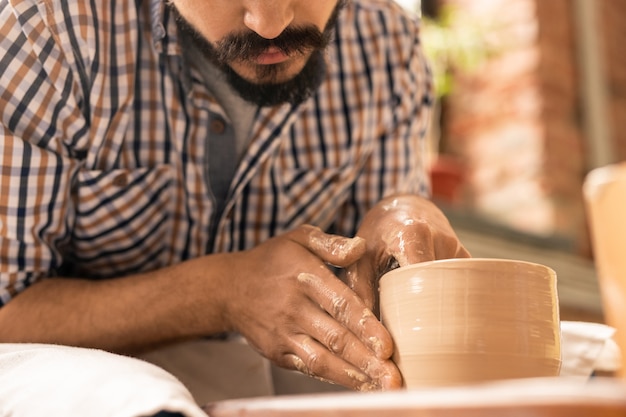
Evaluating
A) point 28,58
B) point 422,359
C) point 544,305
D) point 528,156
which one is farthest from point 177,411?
point 528,156

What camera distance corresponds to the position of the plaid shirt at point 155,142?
1.03m

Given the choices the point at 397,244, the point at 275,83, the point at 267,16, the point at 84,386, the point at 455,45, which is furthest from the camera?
the point at 455,45

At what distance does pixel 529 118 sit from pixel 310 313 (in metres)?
2.01

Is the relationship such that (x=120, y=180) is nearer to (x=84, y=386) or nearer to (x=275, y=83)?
(x=275, y=83)

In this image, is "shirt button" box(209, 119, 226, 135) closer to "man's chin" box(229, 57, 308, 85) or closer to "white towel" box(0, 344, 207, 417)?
"man's chin" box(229, 57, 308, 85)

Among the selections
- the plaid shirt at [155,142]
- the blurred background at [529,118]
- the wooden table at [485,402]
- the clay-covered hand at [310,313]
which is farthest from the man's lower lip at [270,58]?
the blurred background at [529,118]

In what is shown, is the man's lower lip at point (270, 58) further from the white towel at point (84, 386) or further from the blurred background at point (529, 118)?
the blurred background at point (529, 118)

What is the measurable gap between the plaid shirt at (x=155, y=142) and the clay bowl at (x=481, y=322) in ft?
1.80

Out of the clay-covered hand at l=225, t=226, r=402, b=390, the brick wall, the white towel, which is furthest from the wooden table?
the brick wall

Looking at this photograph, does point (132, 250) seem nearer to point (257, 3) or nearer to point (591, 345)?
point (257, 3)

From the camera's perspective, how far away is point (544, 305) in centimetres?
73

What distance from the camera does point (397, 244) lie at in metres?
0.87

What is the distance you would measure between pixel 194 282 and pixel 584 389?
667 mm

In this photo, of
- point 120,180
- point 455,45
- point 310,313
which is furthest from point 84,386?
point 455,45
